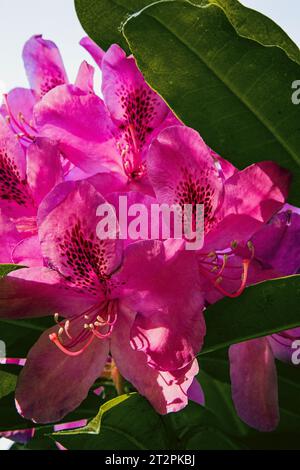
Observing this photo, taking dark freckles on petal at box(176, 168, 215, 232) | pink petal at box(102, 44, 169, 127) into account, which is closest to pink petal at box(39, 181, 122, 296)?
dark freckles on petal at box(176, 168, 215, 232)

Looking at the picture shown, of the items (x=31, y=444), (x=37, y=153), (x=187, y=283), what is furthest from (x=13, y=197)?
(x=31, y=444)

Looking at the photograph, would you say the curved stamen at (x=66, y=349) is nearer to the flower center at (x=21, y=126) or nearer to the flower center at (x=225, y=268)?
the flower center at (x=225, y=268)

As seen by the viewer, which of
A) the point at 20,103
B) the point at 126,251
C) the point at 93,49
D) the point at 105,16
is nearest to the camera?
the point at 126,251

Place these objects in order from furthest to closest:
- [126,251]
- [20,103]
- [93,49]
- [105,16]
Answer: [20,103] < [93,49] < [105,16] < [126,251]

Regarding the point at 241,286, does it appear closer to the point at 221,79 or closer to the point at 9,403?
the point at 221,79

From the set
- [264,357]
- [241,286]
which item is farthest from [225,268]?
[264,357]

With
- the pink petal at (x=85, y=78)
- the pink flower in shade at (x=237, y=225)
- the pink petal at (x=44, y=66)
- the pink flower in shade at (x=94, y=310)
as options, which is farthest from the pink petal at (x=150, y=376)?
the pink petal at (x=44, y=66)
